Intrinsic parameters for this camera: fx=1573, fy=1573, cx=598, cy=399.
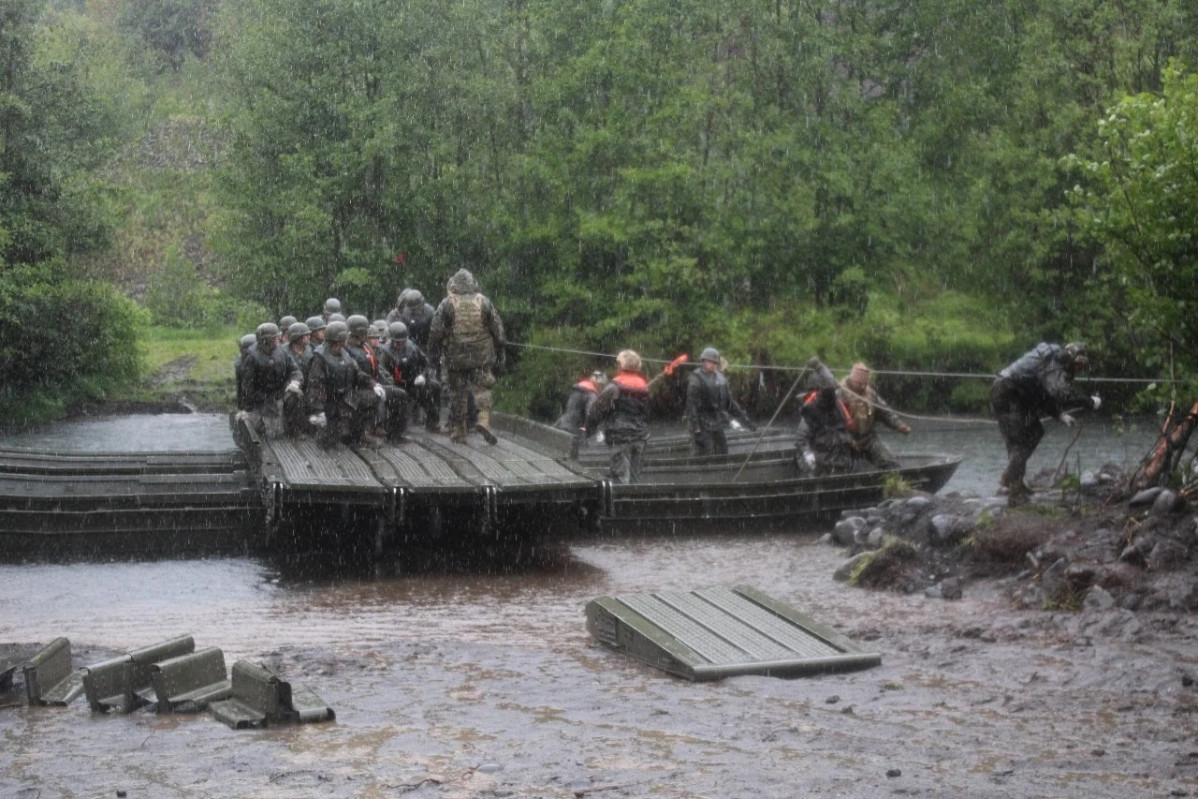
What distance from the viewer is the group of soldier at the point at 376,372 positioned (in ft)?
56.8

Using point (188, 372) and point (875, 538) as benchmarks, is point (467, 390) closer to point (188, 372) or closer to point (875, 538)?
point (875, 538)

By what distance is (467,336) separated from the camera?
17375 mm

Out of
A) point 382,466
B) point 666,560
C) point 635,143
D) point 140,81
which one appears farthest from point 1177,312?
point 140,81

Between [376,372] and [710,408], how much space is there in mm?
A: 4576

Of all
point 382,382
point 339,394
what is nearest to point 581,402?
point 382,382

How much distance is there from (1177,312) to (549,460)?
6.64 meters

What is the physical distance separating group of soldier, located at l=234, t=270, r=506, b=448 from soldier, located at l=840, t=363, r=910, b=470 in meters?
→ 4.29

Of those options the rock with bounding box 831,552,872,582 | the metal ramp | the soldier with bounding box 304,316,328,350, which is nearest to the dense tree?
the soldier with bounding box 304,316,328,350

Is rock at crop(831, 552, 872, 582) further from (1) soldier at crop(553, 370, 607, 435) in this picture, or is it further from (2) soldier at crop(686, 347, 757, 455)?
(1) soldier at crop(553, 370, 607, 435)

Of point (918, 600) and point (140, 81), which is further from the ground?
point (140, 81)

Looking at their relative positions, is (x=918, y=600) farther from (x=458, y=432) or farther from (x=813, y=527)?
(x=458, y=432)

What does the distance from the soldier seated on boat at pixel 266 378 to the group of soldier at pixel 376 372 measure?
1cm

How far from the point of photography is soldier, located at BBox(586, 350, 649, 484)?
18578mm

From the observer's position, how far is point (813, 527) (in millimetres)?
18766
